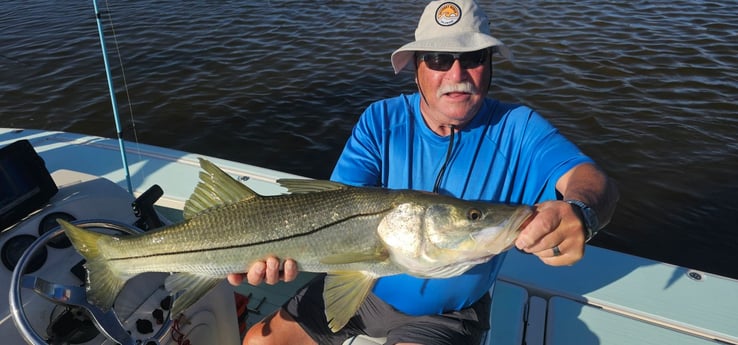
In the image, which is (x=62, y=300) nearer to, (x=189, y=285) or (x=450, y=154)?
(x=189, y=285)

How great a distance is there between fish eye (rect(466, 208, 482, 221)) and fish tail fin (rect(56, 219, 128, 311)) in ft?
5.49

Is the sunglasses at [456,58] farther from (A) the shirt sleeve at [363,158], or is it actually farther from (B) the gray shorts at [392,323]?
(B) the gray shorts at [392,323]

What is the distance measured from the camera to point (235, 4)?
1625cm

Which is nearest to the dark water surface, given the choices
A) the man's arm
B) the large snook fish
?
the man's arm

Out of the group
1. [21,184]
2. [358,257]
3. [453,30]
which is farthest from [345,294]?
[21,184]

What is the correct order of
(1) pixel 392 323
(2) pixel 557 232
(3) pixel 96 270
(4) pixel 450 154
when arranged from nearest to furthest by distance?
1. (2) pixel 557 232
2. (3) pixel 96 270
3. (4) pixel 450 154
4. (1) pixel 392 323

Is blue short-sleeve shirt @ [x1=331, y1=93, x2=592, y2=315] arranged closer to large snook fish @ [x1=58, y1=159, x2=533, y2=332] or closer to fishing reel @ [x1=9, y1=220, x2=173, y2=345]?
large snook fish @ [x1=58, y1=159, x2=533, y2=332]

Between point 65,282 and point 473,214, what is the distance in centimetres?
202

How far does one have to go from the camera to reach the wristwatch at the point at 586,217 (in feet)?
6.59

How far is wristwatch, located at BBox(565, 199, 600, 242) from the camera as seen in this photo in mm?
2008

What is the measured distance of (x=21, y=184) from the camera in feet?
8.19

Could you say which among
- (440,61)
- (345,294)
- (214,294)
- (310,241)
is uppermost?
(440,61)

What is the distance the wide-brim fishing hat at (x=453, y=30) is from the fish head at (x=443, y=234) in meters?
0.89

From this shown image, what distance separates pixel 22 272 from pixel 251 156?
649cm
